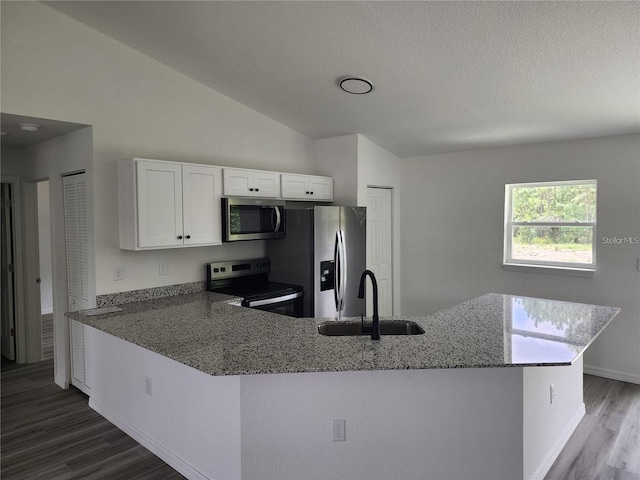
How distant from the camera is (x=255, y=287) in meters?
4.14

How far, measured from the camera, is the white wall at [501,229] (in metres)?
3.87

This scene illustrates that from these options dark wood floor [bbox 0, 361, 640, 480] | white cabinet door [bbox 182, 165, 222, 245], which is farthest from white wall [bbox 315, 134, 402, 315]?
dark wood floor [bbox 0, 361, 640, 480]

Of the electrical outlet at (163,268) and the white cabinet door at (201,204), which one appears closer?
the white cabinet door at (201,204)

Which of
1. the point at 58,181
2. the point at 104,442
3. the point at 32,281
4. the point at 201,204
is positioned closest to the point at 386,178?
the point at 201,204

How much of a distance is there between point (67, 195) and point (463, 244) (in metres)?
3.89

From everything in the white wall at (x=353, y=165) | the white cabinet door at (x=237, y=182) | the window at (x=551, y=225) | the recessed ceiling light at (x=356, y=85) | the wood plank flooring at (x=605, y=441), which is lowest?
the wood plank flooring at (x=605, y=441)

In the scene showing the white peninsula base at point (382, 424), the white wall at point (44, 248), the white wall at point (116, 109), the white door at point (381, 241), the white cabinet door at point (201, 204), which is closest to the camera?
the white peninsula base at point (382, 424)

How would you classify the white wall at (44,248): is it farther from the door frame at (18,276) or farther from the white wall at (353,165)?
the white wall at (353,165)

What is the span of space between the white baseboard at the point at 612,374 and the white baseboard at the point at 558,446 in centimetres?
94

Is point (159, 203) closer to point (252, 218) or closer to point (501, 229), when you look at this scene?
point (252, 218)

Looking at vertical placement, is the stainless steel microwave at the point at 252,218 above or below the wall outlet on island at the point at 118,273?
above

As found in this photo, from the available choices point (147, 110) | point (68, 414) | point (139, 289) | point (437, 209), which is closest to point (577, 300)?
point (437, 209)

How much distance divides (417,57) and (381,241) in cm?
250

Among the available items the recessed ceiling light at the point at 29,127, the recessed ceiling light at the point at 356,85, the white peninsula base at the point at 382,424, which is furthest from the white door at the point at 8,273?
the white peninsula base at the point at 382,424
